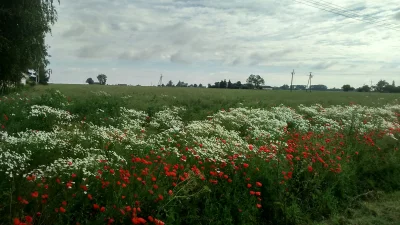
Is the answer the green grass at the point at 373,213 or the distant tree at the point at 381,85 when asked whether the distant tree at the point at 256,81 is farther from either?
the green grass at the point at 373,213

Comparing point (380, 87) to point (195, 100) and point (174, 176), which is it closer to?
point (195, 100)

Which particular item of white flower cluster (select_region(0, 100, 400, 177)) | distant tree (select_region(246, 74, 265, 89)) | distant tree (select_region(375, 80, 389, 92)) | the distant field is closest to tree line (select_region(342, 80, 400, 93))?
distant tree (select_region(375, 80, 389, 92))

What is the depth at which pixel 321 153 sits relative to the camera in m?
6.93

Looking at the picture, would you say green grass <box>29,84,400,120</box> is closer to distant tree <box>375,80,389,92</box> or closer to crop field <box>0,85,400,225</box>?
crop field <box>0,85,400,225</box>

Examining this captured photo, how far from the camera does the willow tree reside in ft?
35.1

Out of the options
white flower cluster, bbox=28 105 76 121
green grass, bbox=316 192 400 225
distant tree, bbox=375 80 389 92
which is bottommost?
green grass, bbox=316 192 400 225

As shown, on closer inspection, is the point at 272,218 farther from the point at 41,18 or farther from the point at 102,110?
the point at 41,18

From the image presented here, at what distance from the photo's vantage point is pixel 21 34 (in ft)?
36.4

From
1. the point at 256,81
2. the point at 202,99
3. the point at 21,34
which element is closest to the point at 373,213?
the point at 21,34

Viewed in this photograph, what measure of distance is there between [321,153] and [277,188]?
229 centimetres

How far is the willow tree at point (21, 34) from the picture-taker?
35.1ft

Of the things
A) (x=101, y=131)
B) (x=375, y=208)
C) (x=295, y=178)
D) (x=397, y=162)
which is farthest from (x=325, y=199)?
(x=101, y=131)

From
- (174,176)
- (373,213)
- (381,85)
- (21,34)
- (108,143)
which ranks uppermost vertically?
(381,85)

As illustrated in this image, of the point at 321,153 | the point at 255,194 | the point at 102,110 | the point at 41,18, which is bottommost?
the point at 255,194
